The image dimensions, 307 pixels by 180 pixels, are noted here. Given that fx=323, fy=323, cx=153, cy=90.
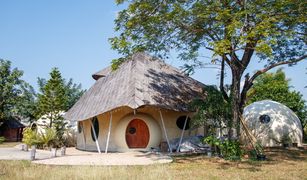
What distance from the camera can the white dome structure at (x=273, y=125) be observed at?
23.7m

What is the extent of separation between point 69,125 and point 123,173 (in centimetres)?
2090

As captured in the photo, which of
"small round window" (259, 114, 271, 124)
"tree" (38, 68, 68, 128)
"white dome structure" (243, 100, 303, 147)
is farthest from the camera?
"tree" (38, 68, 68, 128)

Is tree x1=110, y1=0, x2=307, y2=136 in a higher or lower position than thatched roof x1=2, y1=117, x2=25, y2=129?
higher

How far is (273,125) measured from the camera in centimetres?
2389

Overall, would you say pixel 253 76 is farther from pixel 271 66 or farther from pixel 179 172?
pixel 179 172

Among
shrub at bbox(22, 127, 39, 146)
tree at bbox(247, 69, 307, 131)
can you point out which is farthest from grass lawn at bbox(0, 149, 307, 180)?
tree at bbox(247, 69, 307, 131)

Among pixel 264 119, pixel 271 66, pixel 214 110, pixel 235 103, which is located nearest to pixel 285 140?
pixel 264 119

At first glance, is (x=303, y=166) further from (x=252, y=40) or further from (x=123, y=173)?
(x=123, y=173)

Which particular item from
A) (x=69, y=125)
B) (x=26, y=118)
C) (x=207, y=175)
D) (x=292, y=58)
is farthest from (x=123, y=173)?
(x=26, y=118)

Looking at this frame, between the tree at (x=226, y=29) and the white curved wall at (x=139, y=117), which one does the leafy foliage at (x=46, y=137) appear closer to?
the white curved wall at (x=139, y=117)

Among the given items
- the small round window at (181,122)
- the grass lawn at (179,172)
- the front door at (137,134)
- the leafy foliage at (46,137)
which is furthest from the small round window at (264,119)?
the leafy foliage at (46,137)

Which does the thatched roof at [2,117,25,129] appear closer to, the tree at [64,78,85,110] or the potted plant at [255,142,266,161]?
the tree at [64,78,85,110]

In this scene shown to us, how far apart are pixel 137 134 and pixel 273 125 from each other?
10.2 meters

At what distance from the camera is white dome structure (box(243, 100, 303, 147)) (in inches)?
934
